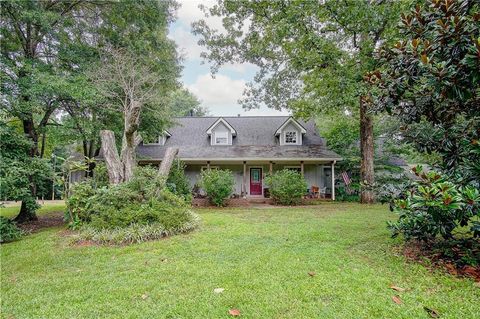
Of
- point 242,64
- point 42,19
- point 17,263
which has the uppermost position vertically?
point 242,64

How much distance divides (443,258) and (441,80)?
3.02 m

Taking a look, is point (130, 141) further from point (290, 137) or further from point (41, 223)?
point (290, 137)

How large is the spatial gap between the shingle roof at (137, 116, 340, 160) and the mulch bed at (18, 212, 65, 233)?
636cm

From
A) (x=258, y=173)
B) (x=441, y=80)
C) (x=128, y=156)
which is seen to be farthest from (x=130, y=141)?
(x=258, y=173)

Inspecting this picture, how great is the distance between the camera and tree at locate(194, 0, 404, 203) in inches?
437

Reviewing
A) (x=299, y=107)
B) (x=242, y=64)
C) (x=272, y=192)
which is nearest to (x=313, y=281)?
(x=272, y=192)

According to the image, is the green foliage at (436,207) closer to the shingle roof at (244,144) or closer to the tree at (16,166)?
the tree at (16,166)

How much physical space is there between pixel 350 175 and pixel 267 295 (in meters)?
16.9

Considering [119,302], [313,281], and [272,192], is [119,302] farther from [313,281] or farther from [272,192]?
[272,192]

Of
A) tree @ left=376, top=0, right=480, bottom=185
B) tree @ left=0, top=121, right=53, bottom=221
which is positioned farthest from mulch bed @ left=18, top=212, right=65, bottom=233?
tree @ left=376, top=0, right=480, bottom=185

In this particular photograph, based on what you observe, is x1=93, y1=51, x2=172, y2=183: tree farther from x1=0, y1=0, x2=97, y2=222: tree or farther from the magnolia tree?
the magnolia tree

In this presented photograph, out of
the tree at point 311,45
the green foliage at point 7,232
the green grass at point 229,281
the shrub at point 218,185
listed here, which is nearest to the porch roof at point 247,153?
the tree at point 311,45

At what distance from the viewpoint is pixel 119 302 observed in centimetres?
327

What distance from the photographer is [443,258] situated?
14.7 ft
